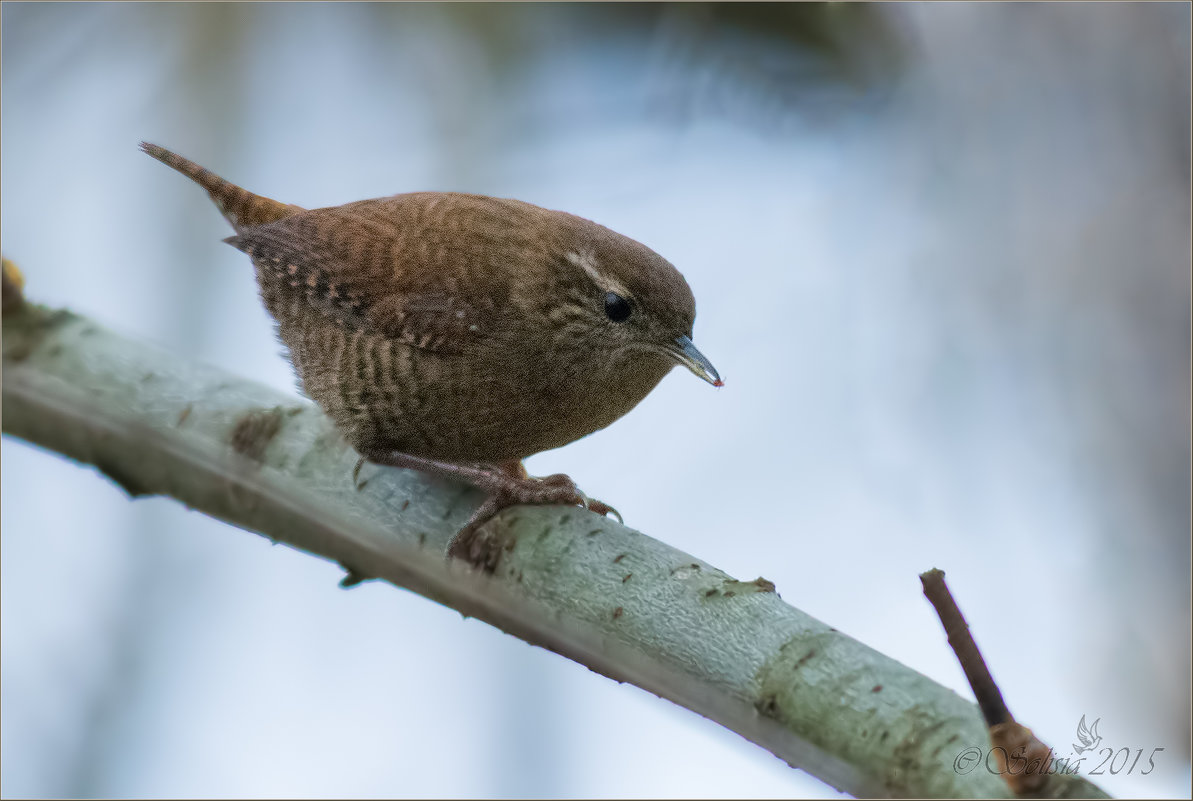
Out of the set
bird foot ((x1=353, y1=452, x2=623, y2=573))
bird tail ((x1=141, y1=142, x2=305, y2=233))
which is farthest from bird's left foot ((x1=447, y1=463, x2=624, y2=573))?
→ bird tail ((x1=141, y1=142, x2=305, y2=233))

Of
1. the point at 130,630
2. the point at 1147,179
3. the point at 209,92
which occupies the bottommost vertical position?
the point at 130,630

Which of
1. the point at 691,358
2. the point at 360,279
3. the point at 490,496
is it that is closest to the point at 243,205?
the point at 360,279

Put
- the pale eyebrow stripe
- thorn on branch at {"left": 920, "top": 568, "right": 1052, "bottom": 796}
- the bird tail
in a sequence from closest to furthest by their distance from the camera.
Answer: thorn on branch at {"left": 920, "top": 568, "right": 1052, "bottom": 796}
the pale eyebrow stripe
the bird tail

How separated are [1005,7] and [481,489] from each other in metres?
2.53

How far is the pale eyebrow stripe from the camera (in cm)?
259

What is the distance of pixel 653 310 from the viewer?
2555mm

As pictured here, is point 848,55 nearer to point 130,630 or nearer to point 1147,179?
point 1147,179

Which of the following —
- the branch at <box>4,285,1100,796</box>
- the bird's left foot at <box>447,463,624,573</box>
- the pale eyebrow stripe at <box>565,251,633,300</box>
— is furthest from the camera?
the pale eyebrow stripe at <box>565,251,633,300</box>

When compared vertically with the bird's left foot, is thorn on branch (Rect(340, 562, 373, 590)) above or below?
below

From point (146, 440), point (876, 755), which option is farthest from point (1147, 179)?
point (146, 440)

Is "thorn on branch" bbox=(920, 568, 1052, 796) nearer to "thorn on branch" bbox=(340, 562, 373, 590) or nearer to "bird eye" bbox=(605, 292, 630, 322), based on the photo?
"thorn on branch" bbox=(340, 562, 373, 590)

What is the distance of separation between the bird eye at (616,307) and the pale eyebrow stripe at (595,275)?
12mm

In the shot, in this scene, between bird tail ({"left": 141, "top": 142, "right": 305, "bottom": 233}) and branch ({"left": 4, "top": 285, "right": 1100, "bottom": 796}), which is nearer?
branch ({"left": 4, "top": 285, "right": 1100, "bottom": 796})

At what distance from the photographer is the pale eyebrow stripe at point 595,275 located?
2.59 m
